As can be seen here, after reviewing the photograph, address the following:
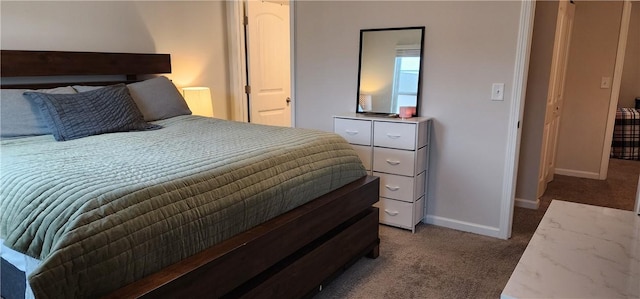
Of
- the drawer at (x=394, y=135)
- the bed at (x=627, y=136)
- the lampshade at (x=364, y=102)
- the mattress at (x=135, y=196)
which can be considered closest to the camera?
the mattress at (x=135, y=196)

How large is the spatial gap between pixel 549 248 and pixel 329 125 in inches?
104

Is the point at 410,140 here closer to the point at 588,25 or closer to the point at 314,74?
the point at 314,74

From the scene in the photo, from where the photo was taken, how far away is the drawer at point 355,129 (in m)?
3.06

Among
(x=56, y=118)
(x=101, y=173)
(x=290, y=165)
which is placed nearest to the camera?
(x=101, y=173)

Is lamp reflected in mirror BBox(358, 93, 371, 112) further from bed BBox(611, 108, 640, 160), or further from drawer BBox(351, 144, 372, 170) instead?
bed BBox(611, 108, 640, 160)

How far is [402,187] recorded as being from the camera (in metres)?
2.98

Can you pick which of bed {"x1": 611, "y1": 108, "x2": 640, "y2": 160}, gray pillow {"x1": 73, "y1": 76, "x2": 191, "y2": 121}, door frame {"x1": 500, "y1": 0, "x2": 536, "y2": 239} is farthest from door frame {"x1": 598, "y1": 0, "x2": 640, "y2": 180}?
gray pillow {"x1": 73, "y1": 76, "x2": 191, "y2": 121}

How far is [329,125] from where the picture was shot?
3.56 metres

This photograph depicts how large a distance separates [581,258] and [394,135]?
2.02 m

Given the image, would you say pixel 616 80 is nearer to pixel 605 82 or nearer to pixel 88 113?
pixel 605 82

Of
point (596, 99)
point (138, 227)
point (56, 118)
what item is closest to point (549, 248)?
point (138, 227)

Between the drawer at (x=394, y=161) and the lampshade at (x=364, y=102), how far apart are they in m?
0.40

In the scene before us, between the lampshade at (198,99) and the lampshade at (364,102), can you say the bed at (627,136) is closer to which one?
the lampshade at (364,102)

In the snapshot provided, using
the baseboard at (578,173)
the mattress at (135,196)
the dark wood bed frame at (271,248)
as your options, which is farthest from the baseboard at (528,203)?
the mattress at (135,196)
